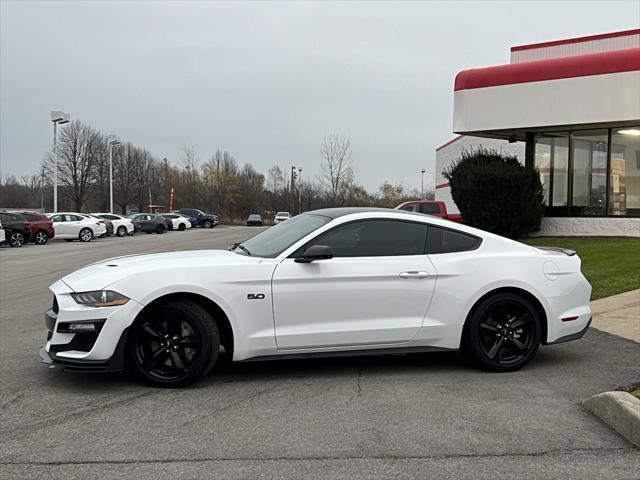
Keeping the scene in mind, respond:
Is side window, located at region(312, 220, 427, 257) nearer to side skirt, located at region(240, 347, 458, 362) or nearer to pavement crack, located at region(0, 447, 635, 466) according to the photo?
side skirt, located at region(240, 347, 458, 362)

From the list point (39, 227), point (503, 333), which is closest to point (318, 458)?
point (503, 333)

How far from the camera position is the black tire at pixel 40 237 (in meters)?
28.7

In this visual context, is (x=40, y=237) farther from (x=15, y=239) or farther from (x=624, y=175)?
(x=624, y=175)

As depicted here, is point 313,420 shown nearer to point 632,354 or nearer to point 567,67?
point 632,354

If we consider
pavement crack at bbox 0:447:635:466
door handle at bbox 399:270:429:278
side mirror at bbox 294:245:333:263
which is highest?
side mirror at bbox 294:245:333:263

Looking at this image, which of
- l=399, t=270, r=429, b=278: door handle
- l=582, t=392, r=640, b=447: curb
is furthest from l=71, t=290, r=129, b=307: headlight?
l=582, t=392, r=640, b=447: curb

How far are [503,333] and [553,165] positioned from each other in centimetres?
1597

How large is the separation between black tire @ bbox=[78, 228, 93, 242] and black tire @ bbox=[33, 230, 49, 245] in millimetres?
3158

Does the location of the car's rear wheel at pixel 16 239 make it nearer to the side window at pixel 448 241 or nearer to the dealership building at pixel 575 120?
the dealership building at pixel 575 120

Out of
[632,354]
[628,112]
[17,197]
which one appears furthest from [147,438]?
[17,197]

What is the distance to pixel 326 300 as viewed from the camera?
16.8ft

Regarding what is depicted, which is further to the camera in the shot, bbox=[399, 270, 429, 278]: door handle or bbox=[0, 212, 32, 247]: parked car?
bbox=[0, 212, 32, 247]: parked car

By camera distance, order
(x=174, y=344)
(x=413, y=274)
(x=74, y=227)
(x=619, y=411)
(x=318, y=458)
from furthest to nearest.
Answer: (x=74, y=227) → (x=413, y=274) → (x=174, y=344) → (x=619, y=411) → (x=318, y=458)

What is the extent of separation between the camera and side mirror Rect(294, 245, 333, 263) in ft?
16.5
